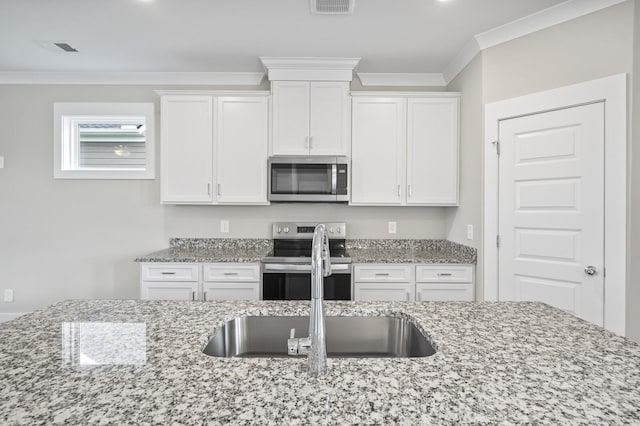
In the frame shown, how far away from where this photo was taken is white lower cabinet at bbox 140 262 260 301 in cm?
273

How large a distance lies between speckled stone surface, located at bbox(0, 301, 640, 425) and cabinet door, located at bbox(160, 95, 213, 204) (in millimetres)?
2065

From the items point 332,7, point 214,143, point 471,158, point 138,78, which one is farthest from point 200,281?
point 471,158

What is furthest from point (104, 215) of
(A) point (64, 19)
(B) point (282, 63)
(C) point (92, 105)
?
(B) point (282, 63)

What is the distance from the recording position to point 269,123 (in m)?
2.99

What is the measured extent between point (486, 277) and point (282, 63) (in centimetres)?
242

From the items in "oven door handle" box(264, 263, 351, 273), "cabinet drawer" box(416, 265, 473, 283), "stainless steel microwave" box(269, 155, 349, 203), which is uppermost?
"stainless steel microwave" box(269, 155, 349, 203)

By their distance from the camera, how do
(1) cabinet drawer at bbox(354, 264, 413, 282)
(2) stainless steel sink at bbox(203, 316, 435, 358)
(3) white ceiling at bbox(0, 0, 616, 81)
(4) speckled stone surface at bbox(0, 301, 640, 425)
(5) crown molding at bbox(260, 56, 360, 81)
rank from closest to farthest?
1. (4) speckled stone surface at bbox(0, 301, 640, 425)
2. (2) stainless steel sink at bbox(203, 316, 435, 358)
3. (3) white ceiling at bbox(0, 0, 616, 81)
4. (1) cabinet drawer at bbox(354, 264, 413, 282)
5. (5) crown molding at bbox(260, 56, 360, 81)

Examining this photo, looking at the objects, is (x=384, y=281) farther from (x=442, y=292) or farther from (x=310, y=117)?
(x=310, y=117)

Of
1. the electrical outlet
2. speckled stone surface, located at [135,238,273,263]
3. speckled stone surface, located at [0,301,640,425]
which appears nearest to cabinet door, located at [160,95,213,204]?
speckled stone surface, located at [135,238,273,263]

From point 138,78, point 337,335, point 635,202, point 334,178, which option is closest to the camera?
point 337,335

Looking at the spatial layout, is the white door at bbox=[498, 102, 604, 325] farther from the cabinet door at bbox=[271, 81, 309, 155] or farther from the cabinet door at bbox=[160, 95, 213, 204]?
the cabinet door at bbox=[160, 95, 213, 204]

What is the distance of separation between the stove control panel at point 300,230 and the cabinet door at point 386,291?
649 millimetres

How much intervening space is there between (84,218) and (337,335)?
10.5 feet

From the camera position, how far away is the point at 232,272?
276 cm
